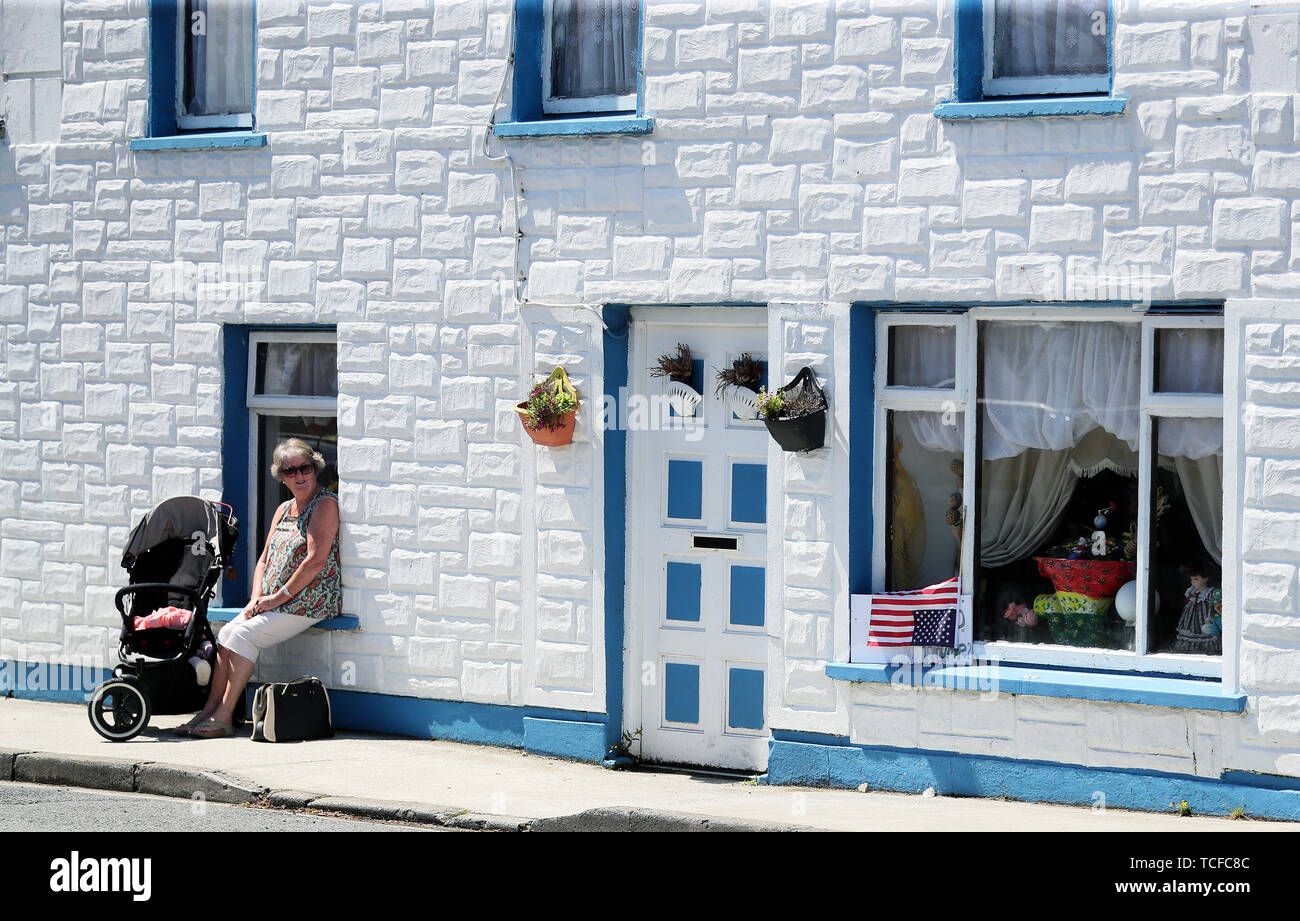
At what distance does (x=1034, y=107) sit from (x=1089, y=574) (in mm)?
2568

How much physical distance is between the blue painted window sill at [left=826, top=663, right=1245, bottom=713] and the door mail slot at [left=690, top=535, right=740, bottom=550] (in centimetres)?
105

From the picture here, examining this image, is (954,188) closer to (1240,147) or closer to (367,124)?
(1240,147)

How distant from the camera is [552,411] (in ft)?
34.5

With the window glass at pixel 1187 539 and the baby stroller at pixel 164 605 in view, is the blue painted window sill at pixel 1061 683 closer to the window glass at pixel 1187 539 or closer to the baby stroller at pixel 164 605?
the window glass at pixel 1187 539

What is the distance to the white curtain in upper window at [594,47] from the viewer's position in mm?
10703

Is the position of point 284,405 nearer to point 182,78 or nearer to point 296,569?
point 296,569

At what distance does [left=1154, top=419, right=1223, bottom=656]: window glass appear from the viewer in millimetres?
9250

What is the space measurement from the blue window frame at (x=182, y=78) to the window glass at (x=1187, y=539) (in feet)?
21.2

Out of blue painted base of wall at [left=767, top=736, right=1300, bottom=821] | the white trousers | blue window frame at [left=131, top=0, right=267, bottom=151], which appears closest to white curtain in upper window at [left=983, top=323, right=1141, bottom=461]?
blue painted base of wall at [left=767, top=736, right=1300, bottom=821]

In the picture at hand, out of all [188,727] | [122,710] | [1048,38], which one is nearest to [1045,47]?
[1048,38]

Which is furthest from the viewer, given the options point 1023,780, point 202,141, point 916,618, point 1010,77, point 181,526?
point 202,141

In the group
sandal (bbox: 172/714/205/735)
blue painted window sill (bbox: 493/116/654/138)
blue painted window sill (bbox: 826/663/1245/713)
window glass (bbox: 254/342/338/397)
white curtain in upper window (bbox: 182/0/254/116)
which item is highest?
white curtain in upper window (bbox: 182/0/254/116)

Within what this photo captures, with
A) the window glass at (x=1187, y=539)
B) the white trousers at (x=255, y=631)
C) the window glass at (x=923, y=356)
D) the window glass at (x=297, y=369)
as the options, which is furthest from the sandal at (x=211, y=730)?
the window glass at (x=1187, y=539)

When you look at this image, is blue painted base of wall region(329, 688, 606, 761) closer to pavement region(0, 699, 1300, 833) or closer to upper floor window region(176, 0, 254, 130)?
pavement region(0, 699, 1300, 833)
